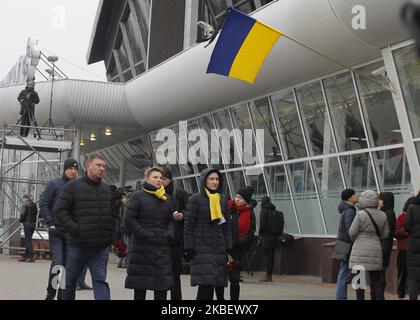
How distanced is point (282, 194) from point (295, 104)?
7.93 feet

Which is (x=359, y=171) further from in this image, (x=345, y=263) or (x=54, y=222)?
(x=54, y=222)

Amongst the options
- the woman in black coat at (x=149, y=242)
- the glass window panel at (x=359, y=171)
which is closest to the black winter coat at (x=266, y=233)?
the glass window panel at (x=359, y=171)

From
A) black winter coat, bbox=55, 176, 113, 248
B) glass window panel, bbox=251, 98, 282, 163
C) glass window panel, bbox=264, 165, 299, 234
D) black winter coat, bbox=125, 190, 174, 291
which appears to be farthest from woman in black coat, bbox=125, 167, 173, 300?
glass window panel, bbox=251, 98, 282, 163

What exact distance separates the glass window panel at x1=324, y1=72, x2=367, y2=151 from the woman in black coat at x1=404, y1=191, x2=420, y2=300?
19.6 feet

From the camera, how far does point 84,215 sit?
695 cm

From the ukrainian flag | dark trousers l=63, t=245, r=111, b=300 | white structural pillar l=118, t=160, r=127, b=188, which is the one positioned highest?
the ukrainian flag

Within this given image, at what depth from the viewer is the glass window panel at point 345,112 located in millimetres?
14422

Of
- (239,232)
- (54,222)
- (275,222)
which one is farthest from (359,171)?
(54,222)

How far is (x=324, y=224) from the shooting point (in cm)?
1550

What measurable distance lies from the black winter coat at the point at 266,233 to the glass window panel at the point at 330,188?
1.50 meters

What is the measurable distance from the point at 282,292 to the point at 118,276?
3.78 metres

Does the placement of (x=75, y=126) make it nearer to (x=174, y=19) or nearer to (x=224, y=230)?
(x=174, y=19)

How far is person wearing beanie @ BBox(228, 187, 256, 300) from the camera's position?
8492 millimetres

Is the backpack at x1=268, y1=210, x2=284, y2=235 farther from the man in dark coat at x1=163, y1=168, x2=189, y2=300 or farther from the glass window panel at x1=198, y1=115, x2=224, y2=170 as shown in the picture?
the man in dark coat at x1=163, y1=168, x2=189, y2=300
